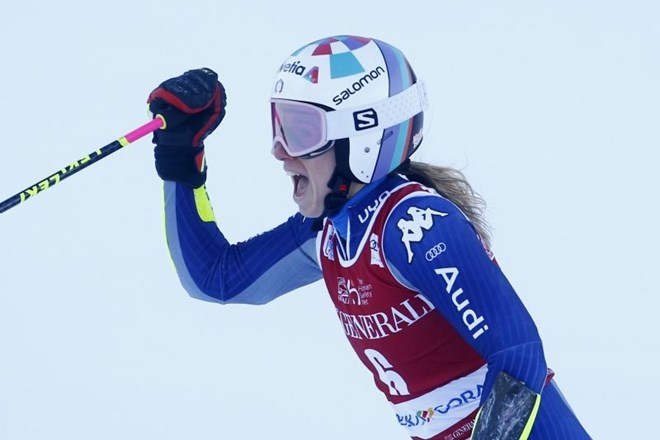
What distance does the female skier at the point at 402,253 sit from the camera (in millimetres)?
2688

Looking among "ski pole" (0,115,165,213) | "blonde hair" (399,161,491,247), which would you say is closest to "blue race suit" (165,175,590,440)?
"blonde hair" (399,161,491,247)

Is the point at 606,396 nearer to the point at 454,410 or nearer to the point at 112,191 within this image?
the point at 454,410

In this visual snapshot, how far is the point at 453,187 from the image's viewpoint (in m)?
3.13

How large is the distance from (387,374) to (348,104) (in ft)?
2.36

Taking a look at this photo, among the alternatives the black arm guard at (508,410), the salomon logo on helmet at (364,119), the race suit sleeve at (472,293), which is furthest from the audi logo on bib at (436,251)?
the salomon logo on helmet at (364,119)

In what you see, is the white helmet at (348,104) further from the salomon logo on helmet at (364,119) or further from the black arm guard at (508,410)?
the black arm guard at (508,410)

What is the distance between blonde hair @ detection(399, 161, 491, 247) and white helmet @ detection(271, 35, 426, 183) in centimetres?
16

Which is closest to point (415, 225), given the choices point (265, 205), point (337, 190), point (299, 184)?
point (337, 190)

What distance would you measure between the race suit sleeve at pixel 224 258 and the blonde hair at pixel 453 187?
0.47 metres

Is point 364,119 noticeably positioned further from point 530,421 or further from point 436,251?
point 530,421

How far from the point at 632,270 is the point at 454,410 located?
258cm

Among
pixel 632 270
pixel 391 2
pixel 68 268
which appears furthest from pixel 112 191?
pixel 632 270

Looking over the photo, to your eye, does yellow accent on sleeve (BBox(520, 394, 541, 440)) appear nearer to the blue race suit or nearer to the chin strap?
the blue race suit

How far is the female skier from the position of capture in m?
2.69
